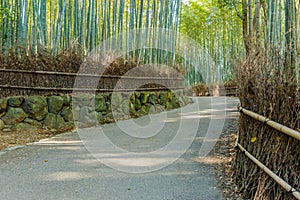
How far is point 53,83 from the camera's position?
5.23 m

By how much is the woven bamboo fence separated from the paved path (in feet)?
4.24

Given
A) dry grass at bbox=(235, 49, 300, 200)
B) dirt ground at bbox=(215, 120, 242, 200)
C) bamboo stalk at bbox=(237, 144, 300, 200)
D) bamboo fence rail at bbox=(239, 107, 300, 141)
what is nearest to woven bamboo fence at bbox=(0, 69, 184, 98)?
dirt ground at bbox=(215, 120, 242, 200)

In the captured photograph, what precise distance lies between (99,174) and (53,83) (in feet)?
9.50

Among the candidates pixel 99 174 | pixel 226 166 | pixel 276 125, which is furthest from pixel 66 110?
pixel 276 125

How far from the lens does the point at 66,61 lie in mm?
5461

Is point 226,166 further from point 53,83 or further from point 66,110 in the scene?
point 53,83

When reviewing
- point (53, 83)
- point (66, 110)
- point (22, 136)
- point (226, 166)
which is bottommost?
point (226, 166)

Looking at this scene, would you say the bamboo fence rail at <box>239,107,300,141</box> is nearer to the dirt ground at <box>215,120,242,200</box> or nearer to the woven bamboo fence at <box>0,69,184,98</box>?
the dirt ground at <box>215,120,242,200</box>

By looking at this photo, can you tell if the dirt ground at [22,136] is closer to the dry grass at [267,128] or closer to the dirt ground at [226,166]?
the dirt ground at [226,166]

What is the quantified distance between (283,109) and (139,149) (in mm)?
2068

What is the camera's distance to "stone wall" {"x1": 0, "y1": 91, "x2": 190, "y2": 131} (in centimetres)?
455

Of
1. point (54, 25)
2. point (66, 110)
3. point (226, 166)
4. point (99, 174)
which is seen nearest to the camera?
point (99, 174)

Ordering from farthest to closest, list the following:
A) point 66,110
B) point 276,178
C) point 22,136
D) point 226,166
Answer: point 66,110, point 22,136, point 226,166, point 276,178

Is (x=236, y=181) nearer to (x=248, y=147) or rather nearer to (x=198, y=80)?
(x=248, y=147)
